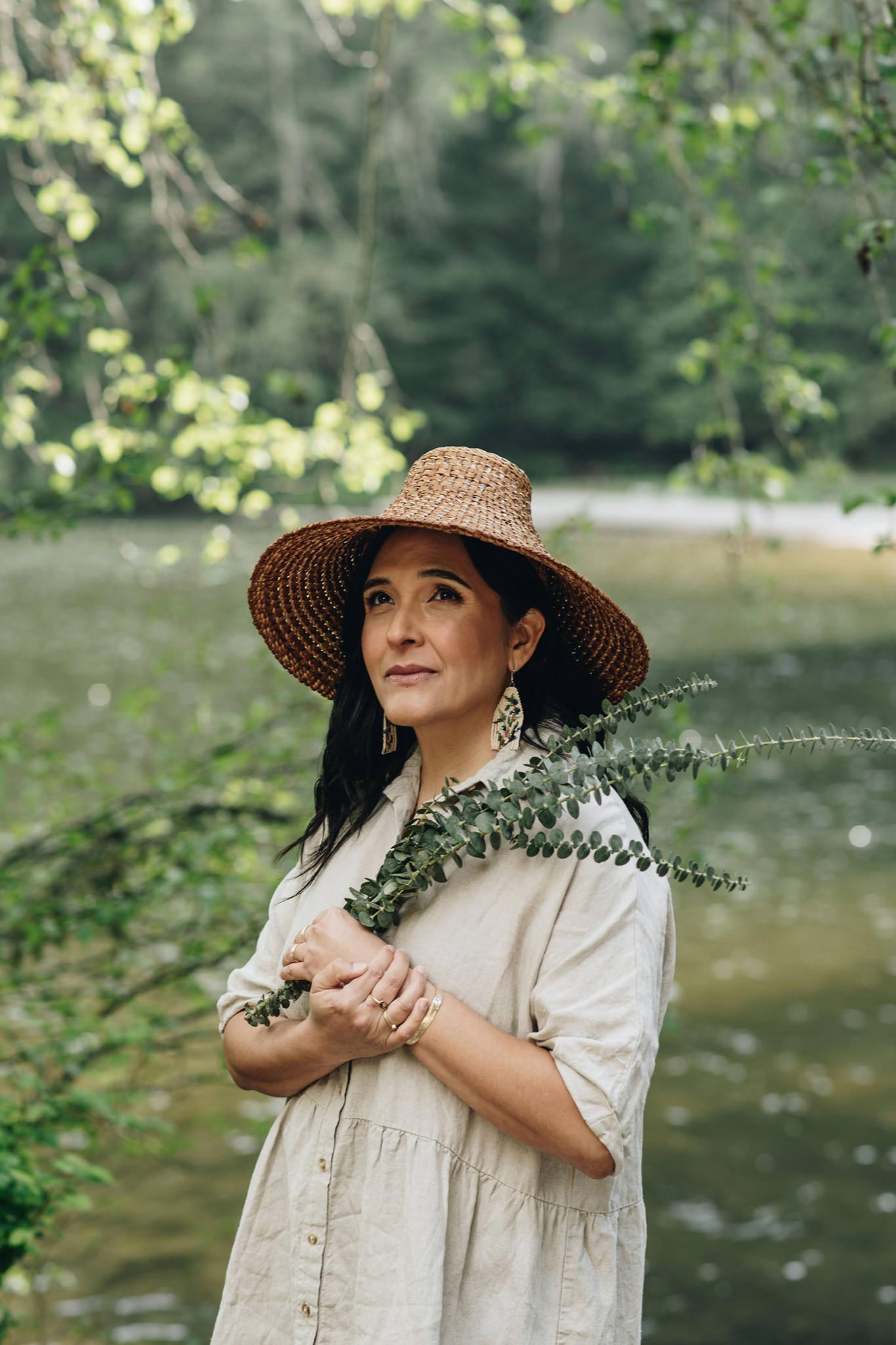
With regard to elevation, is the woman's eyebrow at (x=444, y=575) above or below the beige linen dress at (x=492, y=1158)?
above

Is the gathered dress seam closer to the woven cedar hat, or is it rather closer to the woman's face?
the woman's face

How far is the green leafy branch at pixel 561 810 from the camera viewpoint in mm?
1659

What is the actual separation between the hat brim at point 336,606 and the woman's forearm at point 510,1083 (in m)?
0.58

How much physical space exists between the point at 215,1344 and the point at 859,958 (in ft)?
20.2

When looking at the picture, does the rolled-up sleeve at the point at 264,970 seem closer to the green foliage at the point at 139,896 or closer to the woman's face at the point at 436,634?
the woman's face at the point at 436,634

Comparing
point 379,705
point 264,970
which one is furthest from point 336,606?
point 264,970

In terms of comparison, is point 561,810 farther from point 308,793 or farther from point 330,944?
point 308,793

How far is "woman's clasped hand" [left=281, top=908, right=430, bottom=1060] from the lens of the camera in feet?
5.47

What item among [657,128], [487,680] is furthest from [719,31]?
[487,680]

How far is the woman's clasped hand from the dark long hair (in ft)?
0.79

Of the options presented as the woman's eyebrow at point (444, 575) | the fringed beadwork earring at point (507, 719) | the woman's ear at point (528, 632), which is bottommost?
the fringed beadwork earring at point (507, 719)

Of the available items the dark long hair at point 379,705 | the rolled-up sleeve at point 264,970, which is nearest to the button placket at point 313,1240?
the rolled-up sleeve at point 264,970

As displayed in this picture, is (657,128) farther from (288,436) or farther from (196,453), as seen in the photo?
(196,453)

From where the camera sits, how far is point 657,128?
4.39m
